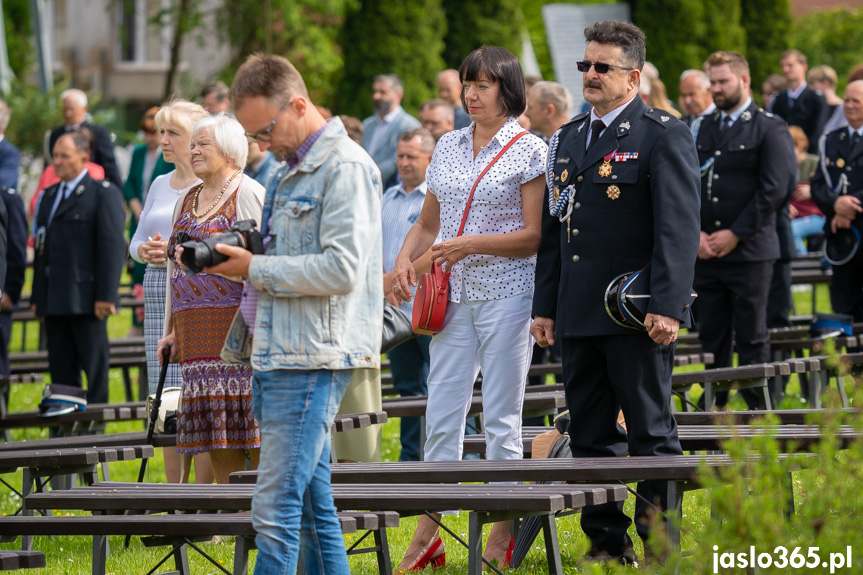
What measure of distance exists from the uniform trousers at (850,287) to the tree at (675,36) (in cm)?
1378

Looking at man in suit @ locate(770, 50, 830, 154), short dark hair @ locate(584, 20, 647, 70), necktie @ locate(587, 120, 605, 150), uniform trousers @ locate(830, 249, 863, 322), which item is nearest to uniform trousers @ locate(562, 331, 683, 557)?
necktie @ locate(587, 120, 605, 150)

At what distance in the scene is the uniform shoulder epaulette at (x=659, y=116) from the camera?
5047 mm

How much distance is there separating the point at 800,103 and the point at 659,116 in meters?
11.3

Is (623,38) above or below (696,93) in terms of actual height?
below

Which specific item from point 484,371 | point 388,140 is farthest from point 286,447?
point 388,140

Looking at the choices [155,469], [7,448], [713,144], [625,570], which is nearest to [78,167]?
[155,469]

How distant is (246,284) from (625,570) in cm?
170

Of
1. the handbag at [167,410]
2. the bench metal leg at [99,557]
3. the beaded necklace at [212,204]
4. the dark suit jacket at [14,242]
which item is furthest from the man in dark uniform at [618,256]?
the dark suit jacket at [14,242]

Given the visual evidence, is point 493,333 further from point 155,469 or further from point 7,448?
point 155,469

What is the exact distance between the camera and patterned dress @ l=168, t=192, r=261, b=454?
19.1ft

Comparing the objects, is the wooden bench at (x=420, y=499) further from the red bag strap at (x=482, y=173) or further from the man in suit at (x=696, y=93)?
the man in suit at (x=696, y=93)

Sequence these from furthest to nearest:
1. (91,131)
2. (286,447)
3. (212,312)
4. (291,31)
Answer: (291,31) < (91,131) < (212,312) < (286,447)

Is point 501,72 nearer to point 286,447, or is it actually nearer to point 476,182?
point 476,182

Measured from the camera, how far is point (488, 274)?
5539 mm
